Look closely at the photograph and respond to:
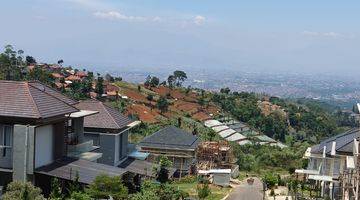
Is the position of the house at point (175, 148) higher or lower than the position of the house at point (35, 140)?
lower

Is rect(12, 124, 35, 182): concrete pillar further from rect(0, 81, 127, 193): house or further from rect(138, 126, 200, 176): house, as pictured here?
rect(138, 126, 200, 176): house

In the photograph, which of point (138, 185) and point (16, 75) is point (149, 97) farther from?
point (138, 185)

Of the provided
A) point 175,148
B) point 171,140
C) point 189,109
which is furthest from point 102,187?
point 189,109

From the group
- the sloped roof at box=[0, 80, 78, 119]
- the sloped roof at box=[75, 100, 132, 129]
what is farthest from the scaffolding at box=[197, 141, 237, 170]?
the sloped roof at box=[0, 80, 78, 119]

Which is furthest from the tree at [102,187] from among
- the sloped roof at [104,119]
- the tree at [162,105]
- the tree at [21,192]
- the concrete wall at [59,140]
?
the tree at [162,105]

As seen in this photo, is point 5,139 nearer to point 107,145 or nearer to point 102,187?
point 102,187

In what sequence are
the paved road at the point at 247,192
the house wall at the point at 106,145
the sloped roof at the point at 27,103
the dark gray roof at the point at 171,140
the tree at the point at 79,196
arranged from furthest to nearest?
the dark gray roof at the point at 171,140 → the paved road at the point at 247,192 → the house wall at the point at 106,145 → the sloped roof at the point at 27,103 → the tree at the point at 79,196

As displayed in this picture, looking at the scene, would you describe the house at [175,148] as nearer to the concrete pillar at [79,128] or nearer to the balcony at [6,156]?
the concrete pillar at [79,128]
